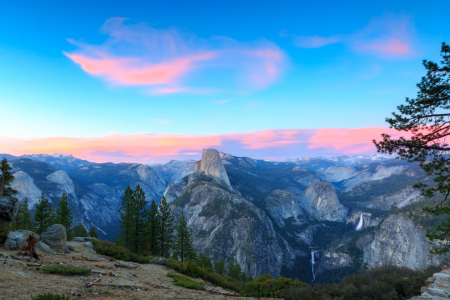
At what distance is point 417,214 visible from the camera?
157 m

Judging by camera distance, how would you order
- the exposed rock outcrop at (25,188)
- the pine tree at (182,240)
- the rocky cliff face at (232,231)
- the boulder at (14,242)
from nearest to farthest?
the boulder at (14,242), the pine tree at (182,240), the rocky cliff face at (232,231), the exposed rock outcrop at (25,188)

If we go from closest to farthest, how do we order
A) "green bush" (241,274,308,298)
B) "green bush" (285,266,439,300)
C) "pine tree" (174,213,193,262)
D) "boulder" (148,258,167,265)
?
1. "green bush" (285,266,439,300)
2. "green bush" (241,274,308,298)
3. "boulder" (148,258,167,265)
4. "pine tree" (174,213,193,262)

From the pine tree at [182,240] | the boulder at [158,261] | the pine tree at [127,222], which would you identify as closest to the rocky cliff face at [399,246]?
the pine tree at [182,240]

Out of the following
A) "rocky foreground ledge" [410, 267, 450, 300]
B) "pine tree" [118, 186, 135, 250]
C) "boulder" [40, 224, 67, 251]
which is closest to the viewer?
"rocky foreground ledge" [410, 267, 450, 300]

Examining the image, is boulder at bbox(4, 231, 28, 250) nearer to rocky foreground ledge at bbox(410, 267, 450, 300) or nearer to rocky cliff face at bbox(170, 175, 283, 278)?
rocky foreground ledge at bbox(410, 267, 450, 300)

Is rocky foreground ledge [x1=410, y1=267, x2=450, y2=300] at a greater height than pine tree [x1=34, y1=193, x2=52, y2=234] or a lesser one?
greater

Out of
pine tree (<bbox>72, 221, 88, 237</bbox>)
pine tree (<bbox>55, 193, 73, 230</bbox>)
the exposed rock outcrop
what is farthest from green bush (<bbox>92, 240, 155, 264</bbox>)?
the exposed rock outcrop

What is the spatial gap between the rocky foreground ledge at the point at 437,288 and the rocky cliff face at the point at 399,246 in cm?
15646

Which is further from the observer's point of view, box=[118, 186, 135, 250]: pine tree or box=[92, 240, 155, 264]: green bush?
box=[118, 186, 135, 250]: pine tree

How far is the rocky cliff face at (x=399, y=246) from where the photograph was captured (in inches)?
5453

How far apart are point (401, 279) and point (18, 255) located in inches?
1130

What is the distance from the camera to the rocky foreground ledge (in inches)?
461

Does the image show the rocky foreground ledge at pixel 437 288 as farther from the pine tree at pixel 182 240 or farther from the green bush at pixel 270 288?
the pine tree at pixel 182 240

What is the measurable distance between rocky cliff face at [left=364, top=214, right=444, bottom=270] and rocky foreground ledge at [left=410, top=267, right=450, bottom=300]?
15646 cm
